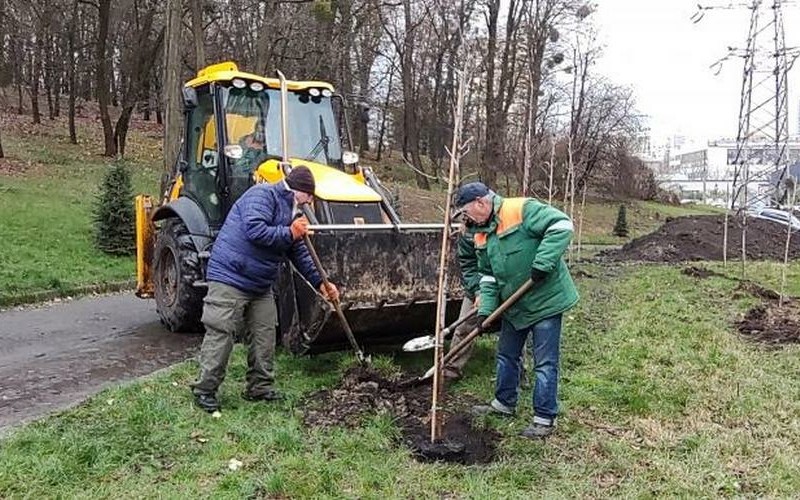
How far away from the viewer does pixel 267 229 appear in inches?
205

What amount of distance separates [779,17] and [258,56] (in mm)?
13589

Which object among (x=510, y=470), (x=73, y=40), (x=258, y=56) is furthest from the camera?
(x=73, y=40)

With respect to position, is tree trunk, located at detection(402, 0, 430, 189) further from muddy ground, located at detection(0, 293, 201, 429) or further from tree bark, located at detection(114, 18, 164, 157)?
muddy ground, located at detection(0, 293, 201, 429)

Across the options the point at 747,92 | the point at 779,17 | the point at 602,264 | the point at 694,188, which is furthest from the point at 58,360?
the point at 694,188

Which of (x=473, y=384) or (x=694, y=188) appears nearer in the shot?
(x=473, y=384)

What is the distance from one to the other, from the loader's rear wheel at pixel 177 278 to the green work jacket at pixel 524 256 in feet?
12.4

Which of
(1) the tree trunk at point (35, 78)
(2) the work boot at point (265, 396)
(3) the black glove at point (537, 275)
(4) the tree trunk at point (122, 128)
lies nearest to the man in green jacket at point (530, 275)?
(3) the black glove at point (537, 275)

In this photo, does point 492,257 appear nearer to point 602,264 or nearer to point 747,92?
point 747,92

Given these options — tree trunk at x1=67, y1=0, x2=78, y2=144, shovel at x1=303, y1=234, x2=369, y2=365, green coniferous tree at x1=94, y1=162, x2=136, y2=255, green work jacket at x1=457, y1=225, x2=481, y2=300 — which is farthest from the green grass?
green work jacket at x1=457, y1=225, x2=481, y2=300

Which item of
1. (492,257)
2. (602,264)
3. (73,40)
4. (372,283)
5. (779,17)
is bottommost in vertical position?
(602,264)

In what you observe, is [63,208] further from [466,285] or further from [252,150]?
[466,285]

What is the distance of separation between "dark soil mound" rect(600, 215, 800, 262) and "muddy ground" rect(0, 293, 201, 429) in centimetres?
1423

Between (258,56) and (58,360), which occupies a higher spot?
(258,56)

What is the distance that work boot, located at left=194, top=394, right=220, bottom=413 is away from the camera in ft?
17.2
